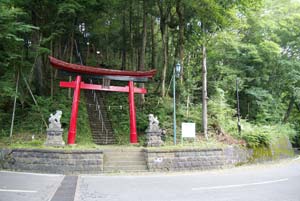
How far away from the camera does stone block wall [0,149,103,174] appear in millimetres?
10242

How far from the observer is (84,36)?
82.9ft

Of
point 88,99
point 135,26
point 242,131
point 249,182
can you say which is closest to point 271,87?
point 242,131

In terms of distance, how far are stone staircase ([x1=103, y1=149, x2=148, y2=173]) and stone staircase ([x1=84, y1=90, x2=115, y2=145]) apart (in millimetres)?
3117

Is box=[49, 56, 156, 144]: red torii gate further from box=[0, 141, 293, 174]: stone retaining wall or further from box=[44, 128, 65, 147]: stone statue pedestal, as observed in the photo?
box=[0, 141, 293, 174]: stone retaining wall

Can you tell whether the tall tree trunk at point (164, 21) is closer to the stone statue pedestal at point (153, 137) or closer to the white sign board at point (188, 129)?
the stone statue pedestal at point (153, 137)

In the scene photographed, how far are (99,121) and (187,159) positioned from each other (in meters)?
6.75

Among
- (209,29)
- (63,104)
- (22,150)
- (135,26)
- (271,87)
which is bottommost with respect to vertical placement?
(22,150)

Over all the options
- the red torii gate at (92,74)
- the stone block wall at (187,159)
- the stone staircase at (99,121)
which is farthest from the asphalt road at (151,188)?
the stone staircase at (99,121)

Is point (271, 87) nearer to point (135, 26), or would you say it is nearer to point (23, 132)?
point (135, 26)

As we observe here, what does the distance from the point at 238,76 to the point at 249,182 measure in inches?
508

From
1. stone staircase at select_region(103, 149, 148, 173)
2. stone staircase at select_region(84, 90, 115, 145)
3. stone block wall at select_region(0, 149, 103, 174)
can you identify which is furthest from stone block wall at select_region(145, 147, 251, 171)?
stone staircase at select_region(84, 90, 115, 145)

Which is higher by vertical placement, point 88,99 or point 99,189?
point 88,99

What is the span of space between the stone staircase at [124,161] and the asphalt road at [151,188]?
39.8 inches

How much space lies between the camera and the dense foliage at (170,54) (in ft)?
46.4
